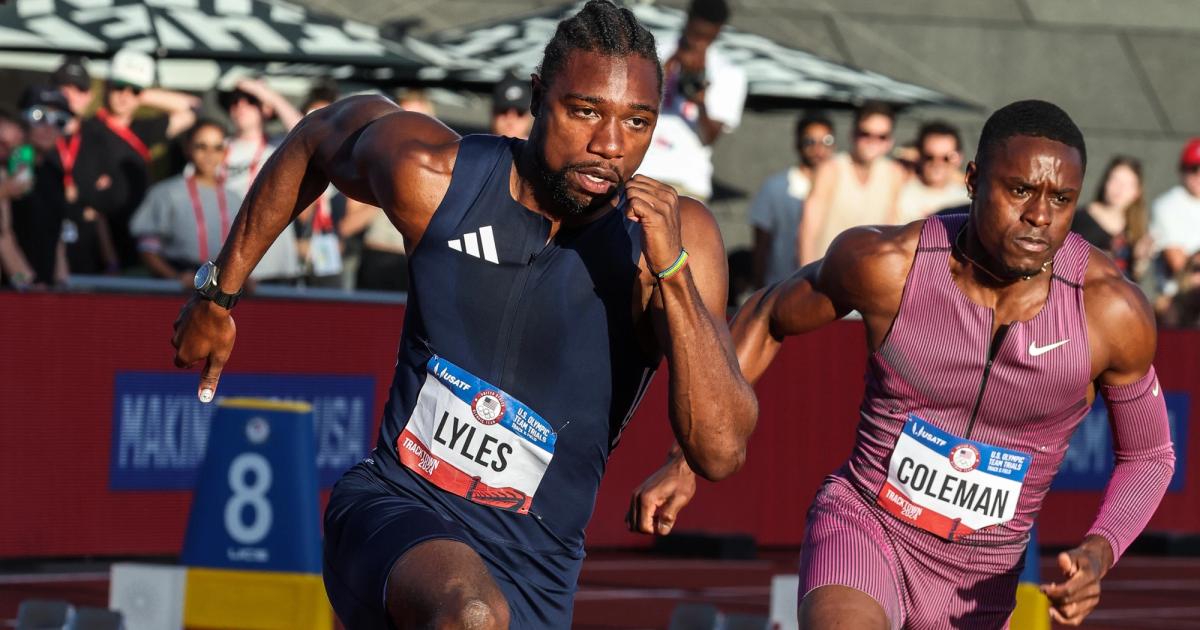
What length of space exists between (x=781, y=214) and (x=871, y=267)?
610cm

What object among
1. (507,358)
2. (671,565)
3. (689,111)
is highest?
(507,358)

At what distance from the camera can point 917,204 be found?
39.3ft

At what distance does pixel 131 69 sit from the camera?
37.9 feet

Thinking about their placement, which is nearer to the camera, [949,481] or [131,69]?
[949,481]

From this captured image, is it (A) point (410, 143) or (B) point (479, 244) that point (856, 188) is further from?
(B) point (479, 244)

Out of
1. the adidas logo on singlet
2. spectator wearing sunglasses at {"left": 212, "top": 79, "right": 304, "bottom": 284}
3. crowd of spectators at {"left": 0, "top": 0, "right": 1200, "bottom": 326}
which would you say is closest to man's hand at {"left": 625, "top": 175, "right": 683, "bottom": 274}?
the adidas logo on singlet

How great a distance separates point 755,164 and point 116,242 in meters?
7.06

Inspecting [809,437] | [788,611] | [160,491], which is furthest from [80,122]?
[788,611]

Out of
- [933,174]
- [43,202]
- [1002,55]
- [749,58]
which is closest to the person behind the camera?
[43,202]

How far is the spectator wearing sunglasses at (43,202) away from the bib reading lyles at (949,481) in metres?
5.72

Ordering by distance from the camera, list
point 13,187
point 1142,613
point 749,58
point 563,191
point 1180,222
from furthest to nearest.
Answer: point 749,58 < point 1180,222 < point 1142,613 < point 13,187 < point 563,191

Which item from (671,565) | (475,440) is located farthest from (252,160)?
(475,440)

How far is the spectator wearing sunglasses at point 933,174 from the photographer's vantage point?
472 inches

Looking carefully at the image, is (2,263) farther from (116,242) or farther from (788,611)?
(788,611)
